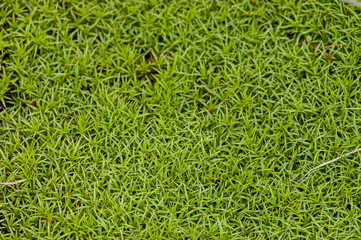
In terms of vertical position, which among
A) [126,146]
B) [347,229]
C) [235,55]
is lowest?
[347,229]

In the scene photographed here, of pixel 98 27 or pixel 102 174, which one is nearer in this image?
pixel 102 174

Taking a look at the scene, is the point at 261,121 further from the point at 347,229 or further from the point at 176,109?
the point at 347,229

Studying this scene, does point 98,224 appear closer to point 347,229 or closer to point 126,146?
point 126,146

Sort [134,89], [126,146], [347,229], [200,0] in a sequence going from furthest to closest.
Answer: [200,0] → [134,89] → [126,146] → [347,229]

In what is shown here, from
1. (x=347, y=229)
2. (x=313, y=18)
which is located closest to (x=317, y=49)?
(x=313, y=18)

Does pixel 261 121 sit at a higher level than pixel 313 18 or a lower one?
lower

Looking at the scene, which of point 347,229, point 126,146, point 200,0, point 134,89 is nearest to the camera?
point 347,229
